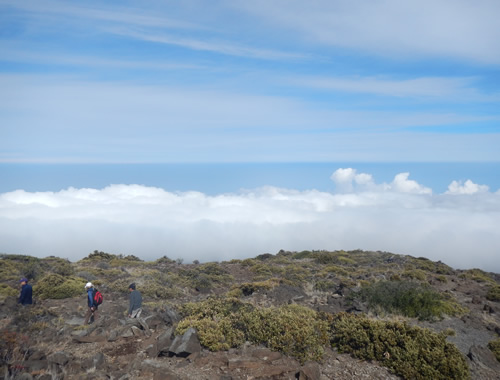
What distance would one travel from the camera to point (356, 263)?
32344 millimetres

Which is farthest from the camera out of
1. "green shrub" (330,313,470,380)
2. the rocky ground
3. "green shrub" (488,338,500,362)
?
"green shrub" (488,338,500,362)

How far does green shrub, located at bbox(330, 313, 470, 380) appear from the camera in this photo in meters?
7.86

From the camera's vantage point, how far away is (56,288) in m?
16.4

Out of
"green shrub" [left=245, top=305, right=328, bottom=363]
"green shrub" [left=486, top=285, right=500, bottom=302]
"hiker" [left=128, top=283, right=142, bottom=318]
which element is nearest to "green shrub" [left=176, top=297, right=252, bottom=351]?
"green shrub" [left=245, top=305, right=328, bottom=363]

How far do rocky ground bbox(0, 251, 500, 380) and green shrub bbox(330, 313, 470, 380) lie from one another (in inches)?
10.5

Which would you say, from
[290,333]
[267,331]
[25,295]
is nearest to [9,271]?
[25,295]

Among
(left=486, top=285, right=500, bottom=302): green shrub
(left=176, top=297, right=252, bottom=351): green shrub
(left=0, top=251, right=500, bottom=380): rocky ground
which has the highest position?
(left=176, top=297, right=252, bottom=351): green shrub

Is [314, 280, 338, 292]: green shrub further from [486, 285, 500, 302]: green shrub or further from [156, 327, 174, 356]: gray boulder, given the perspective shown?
[156, 327, 174, 356]: gray boulder

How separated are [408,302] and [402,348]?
5646 mm

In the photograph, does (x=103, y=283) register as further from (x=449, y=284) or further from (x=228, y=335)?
(x=449, y=284)

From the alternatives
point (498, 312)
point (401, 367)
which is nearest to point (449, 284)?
point (498, 312)

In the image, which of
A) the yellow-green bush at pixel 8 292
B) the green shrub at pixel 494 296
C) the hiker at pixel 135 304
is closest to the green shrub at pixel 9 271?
the yellow-green bush at pixel 8 292

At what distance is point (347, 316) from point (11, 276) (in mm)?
19145

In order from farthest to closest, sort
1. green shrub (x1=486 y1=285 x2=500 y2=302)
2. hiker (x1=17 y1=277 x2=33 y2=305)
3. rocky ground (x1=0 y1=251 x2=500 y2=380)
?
green shrub (x1=486 y1=285 x2=500 y2=302)
hiker (x1=17 y1=277 x2=33 y2=305)
rocky ground (x1=0 y1=251 x2=500 y2=380)
